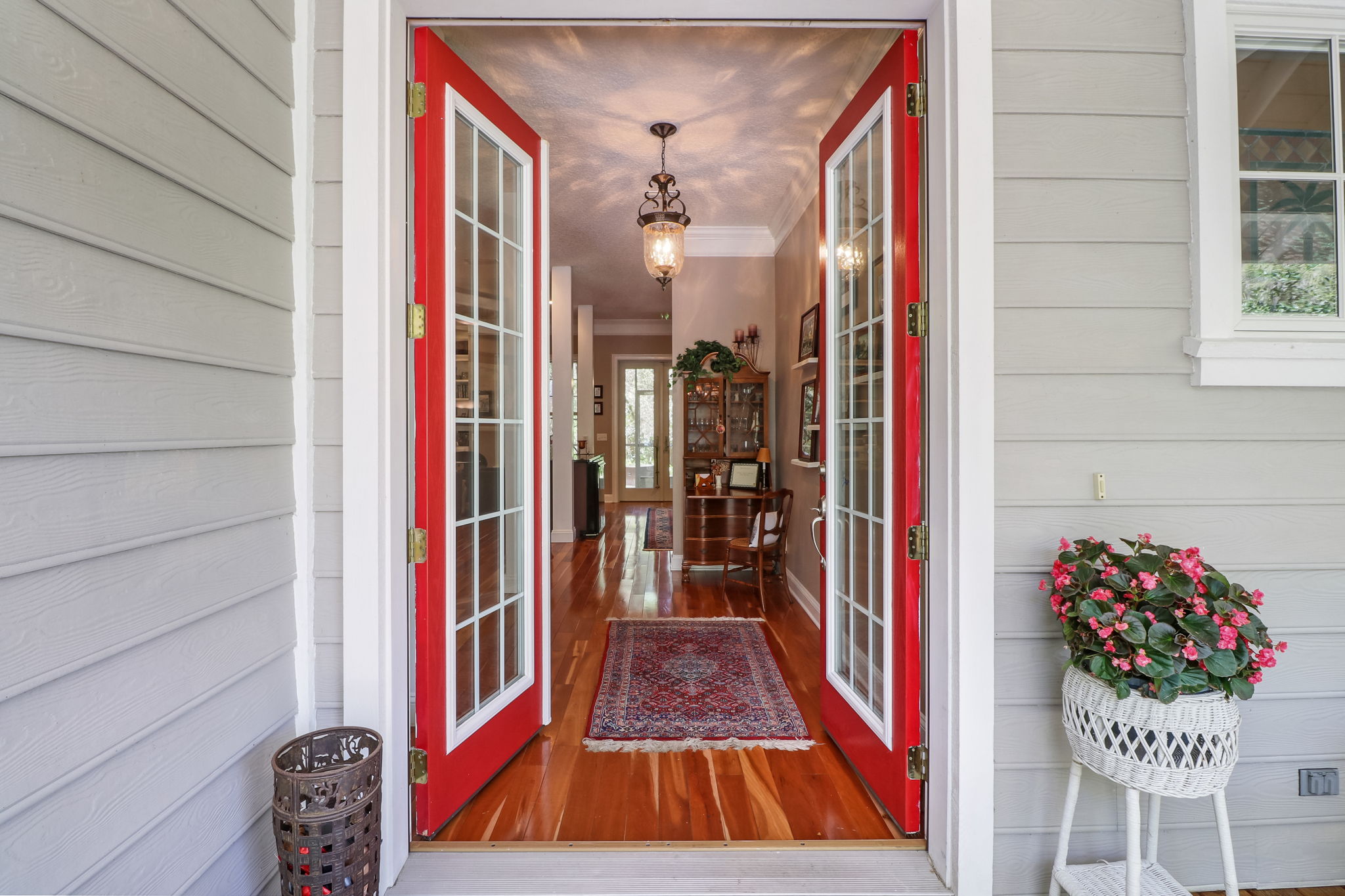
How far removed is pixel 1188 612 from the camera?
1.41m

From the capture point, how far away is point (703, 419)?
5.68 m

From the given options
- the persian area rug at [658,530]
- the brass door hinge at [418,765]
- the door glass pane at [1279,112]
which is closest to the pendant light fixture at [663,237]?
the door glass pane at [1279,112]

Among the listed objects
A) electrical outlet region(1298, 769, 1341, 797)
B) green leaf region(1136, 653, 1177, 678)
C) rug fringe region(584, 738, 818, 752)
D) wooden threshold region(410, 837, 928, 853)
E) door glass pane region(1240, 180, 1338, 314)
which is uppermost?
door glass pane region(1240, 180, 1338, 314)

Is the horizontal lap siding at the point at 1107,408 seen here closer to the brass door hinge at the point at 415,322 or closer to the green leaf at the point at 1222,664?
the green leaf at the point at 1222,664

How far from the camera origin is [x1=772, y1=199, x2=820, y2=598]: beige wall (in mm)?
4273

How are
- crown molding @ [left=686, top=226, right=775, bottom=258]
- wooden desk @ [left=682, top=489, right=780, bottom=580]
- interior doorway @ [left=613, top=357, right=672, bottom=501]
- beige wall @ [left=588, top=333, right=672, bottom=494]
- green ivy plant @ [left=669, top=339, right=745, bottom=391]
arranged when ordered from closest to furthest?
wooden desk @ [left=682, top=489, right=780, bottom=580] < green ivy plant @ [left=669, top=339, right=745, bottom=391] < crown molding @ [left=686, top=226, right=775, bottom=258] < beige wall @ [left=588, top=333, right=672, bottom=494] < interior doorway @ [left=613, top=357, right=672, bottom=501]

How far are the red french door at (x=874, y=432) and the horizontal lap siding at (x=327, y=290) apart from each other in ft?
4.90

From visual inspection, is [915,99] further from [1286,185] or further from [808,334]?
[808,334]

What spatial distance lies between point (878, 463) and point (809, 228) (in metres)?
2.70

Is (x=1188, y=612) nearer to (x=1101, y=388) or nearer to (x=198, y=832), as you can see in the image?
(x=1101, y=388)

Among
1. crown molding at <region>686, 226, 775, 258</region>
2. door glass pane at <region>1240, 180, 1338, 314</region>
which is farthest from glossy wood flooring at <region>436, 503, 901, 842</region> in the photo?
crown molding at <region>686, 226, 775, 258</region>

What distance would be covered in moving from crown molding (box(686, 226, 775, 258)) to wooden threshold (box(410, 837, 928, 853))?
15.4 feet

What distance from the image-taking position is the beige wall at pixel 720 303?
5.76 metres

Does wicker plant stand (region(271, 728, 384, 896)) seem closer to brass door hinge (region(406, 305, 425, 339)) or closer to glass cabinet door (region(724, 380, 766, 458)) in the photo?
brass door hinge (region(406, 305, 425, 339))
